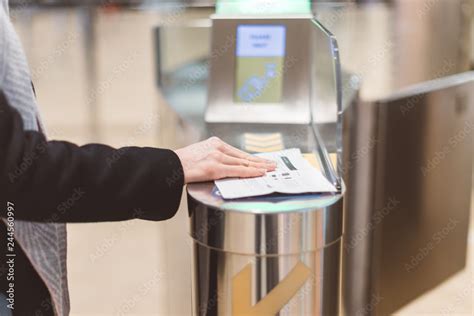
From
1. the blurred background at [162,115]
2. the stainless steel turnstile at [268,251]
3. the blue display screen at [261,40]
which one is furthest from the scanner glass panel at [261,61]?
the stainless steel turnstile at [268,251]

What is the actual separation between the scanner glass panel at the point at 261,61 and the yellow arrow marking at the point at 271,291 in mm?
580

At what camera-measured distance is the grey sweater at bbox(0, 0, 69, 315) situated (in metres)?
1.07

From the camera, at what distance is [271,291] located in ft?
4.11

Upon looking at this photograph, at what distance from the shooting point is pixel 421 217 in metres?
2.33

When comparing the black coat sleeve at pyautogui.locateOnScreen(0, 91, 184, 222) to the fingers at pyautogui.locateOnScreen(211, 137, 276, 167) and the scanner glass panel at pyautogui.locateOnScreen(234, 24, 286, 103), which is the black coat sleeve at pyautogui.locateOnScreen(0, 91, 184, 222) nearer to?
the fingers at pyautogui.locateOnScreen(211, 137, 276, 167)

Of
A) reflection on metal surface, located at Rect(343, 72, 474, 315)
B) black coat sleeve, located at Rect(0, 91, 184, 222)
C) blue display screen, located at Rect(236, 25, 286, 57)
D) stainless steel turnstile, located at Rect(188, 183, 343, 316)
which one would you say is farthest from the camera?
reflection on metal surface, located at Rect(343, 72, 474, 315)

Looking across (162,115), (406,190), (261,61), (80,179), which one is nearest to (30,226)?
(80,179)

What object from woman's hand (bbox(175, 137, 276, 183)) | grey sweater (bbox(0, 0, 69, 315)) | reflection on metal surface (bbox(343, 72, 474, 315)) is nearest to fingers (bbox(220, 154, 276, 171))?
woman's hand (bbox(175, 137, 276, 183))

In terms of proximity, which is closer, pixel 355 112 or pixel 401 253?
pixel 355 112

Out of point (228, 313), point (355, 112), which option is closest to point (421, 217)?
point (355, 112)

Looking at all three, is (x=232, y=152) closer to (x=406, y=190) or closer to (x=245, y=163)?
(x=245, y=163)

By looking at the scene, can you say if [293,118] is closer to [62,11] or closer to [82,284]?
[82,284]

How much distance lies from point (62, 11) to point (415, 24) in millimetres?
5934

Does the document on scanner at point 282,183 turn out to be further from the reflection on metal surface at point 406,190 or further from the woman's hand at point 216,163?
the reflection on metal surface at point 406,190
